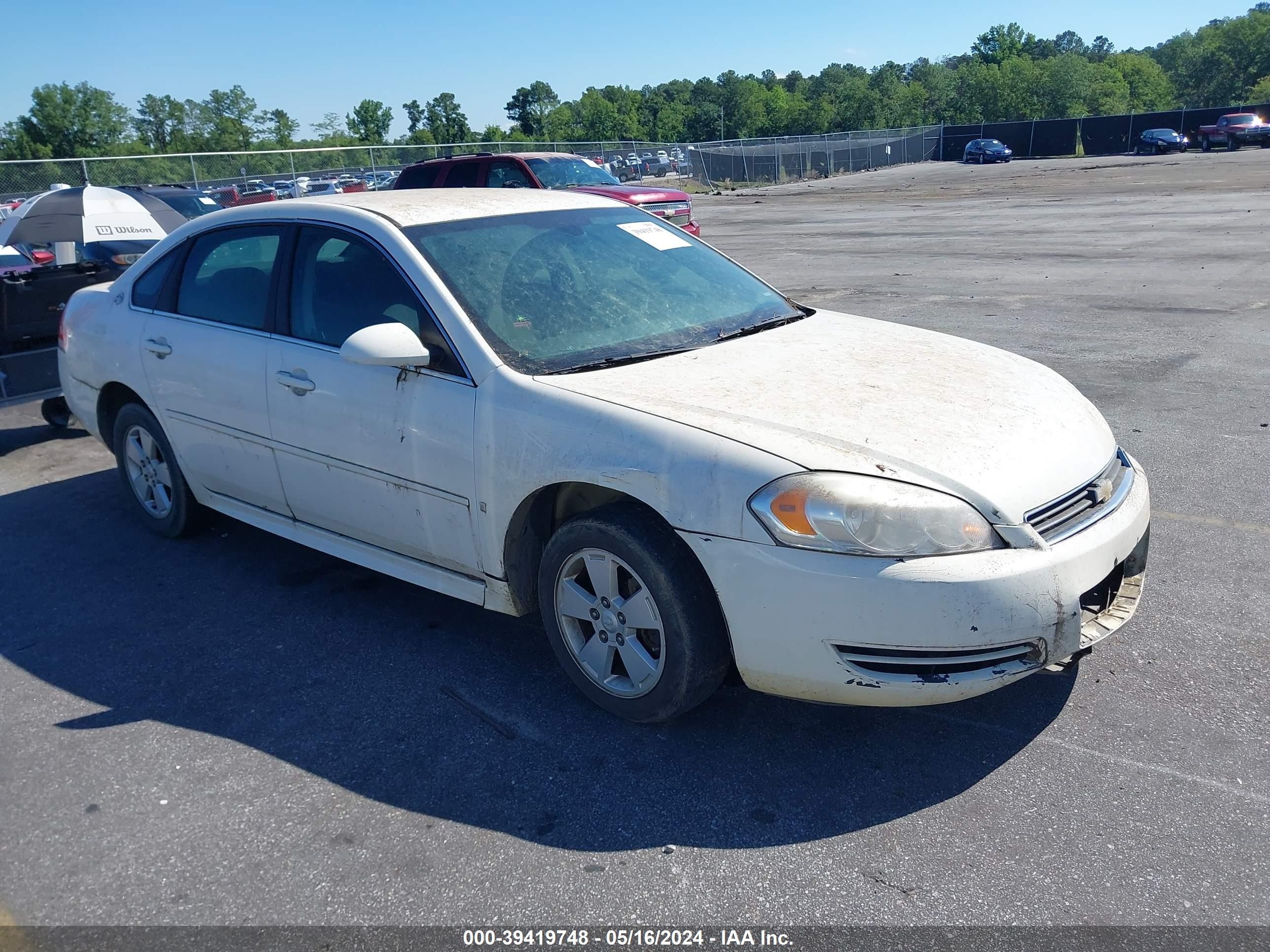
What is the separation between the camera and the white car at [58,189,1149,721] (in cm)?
290

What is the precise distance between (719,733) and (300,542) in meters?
2.09

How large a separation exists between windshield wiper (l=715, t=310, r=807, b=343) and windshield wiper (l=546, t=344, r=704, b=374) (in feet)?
0.69

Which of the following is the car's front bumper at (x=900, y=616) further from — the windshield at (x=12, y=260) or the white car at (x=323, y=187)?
the white car at (x=323, y=187)

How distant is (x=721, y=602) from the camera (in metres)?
3.06

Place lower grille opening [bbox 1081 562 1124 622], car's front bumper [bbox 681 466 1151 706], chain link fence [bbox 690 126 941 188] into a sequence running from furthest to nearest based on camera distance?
1. chain link fence [bbox 690 126 941 188]
2. lower grille opening [bbox 1081 562 1124 622]
3. car's front bumper [bbox 681 466 1151 706]

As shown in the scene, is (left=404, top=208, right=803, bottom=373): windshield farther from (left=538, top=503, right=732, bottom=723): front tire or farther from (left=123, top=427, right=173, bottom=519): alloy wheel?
(left=123, top=427, right=173, bottom=519): alloy wheel

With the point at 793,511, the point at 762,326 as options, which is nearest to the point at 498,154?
the point at 762,326

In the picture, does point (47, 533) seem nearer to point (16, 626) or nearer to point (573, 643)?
point (16, 626)

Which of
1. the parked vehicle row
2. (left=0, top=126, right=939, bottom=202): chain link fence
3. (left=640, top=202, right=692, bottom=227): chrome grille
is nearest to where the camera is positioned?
(left=640, top=202, right=692, bottom=227): chrome grille

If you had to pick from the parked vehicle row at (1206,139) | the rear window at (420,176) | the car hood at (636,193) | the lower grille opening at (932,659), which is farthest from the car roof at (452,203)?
the parked vehicle row at (1206,139)

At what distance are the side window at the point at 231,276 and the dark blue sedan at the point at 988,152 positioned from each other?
60553 mm

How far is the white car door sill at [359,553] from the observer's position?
12.5 feet

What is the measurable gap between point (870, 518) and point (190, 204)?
50.9 ft

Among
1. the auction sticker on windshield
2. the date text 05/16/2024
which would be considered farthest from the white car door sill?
the auction sticker on windshield
